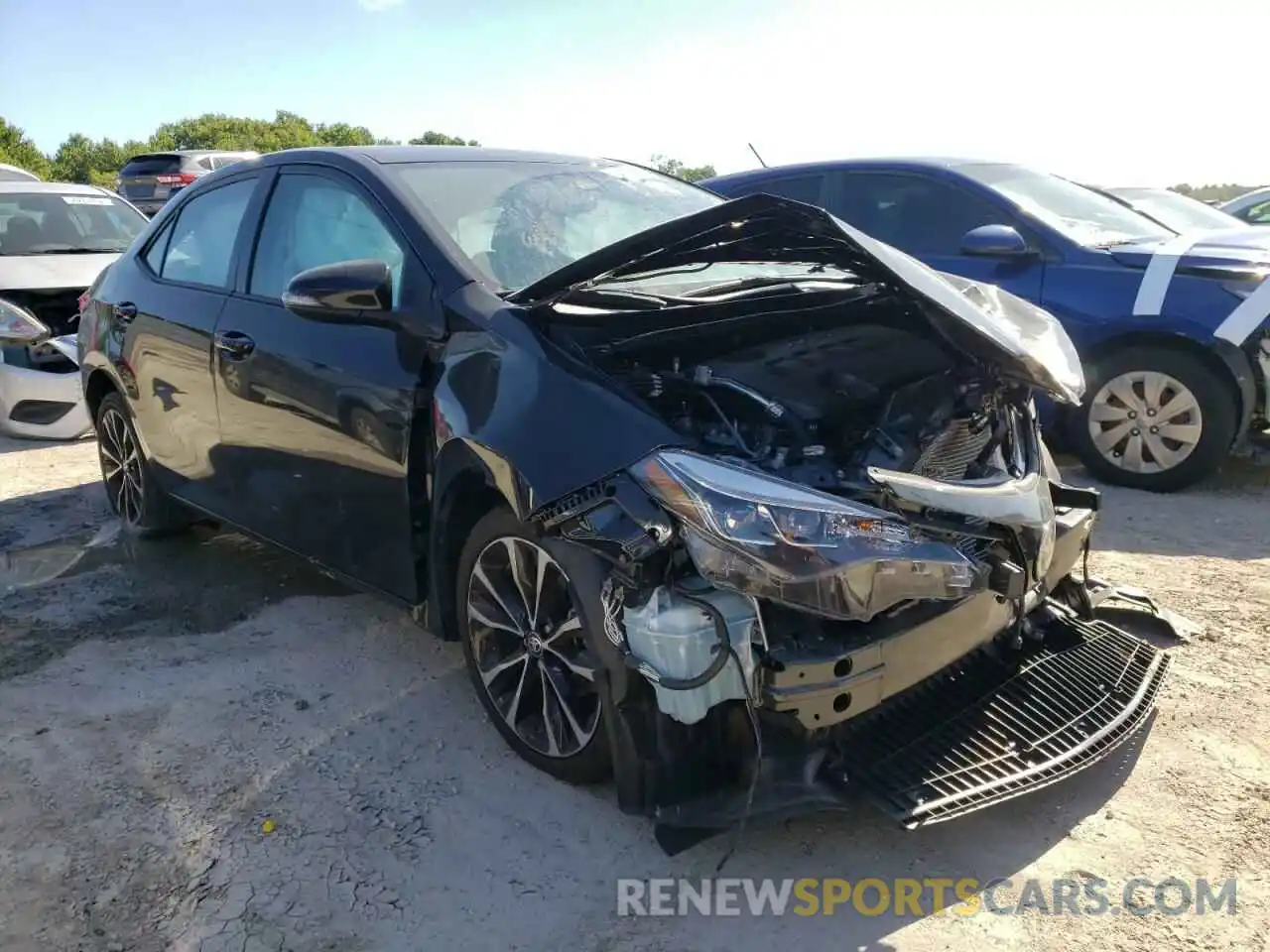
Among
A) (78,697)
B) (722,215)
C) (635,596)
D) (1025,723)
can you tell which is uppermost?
(722,215)

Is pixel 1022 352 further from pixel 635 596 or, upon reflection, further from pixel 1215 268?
pixel 1215 268

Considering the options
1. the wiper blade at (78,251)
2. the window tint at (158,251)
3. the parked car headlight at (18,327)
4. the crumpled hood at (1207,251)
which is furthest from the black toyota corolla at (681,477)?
the wiper blade at (78,251)

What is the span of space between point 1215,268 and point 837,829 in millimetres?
3962

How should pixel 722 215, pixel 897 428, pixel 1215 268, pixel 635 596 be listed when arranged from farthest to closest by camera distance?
pixel 1215 268, pixel 897 428, pixel 722 215, pixel 635 596

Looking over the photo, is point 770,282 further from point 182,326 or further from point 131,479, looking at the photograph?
point 131,479

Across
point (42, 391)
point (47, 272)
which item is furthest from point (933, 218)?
point (47, 272)

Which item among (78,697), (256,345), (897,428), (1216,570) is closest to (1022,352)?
(897,428)

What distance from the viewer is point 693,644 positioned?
2.21 metres

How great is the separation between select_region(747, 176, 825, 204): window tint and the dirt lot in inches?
138

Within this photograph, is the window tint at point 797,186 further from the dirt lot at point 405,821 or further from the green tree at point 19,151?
the green tree at point 19,151

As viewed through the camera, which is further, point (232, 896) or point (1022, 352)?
point (1022, 352)

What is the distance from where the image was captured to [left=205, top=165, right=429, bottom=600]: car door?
10.2ft

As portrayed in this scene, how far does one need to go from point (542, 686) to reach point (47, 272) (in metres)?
6.60

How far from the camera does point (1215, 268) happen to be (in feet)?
16.8
